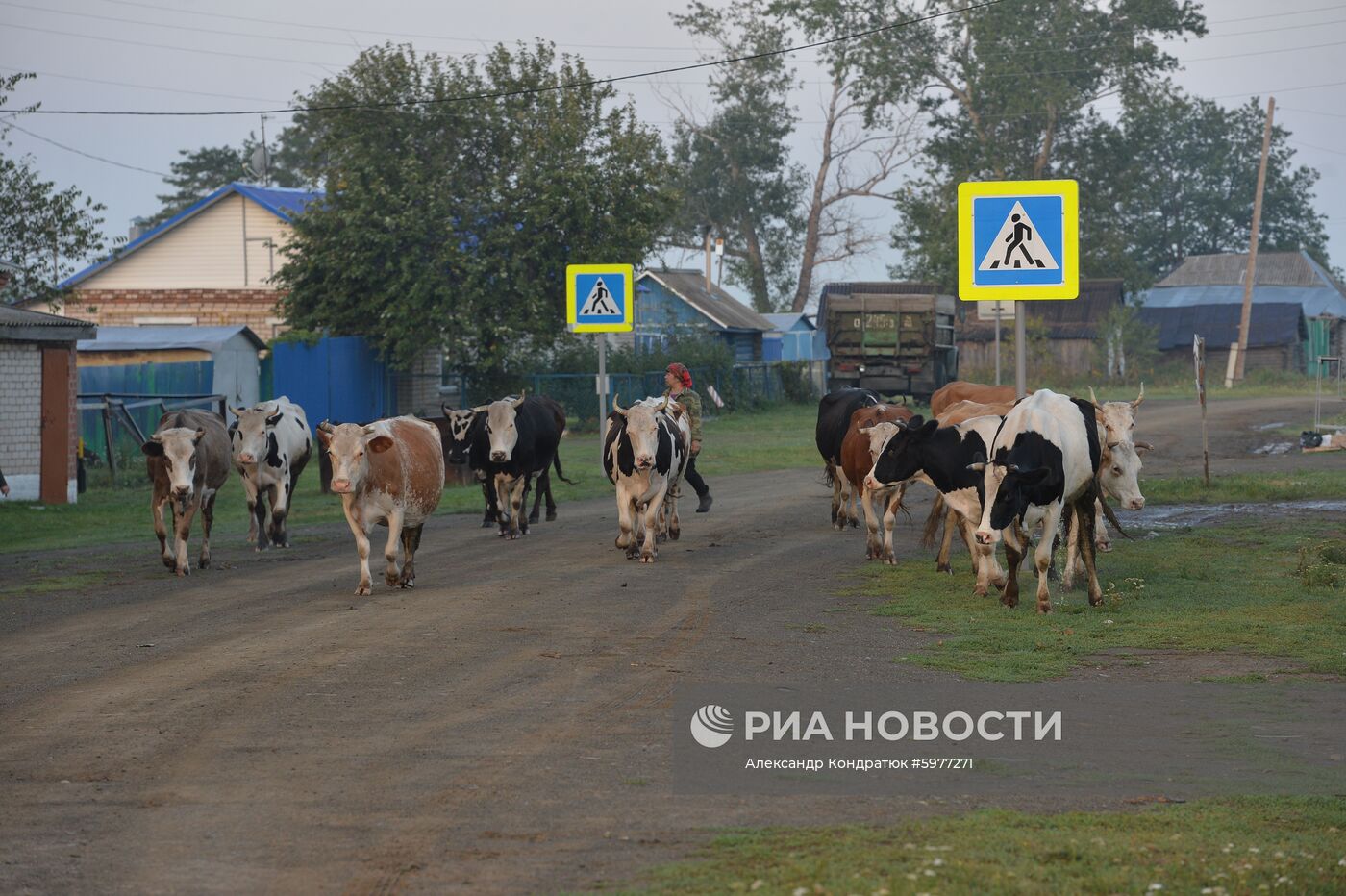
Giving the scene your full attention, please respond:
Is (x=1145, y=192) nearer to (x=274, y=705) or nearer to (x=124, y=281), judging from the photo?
(x=124, y=281)

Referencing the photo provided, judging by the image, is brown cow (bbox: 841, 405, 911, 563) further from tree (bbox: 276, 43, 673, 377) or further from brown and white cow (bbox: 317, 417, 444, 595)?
tree (bbox: 276, 43, 673, 377)

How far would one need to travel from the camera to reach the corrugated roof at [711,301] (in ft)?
211

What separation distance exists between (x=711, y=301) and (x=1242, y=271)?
33086 millimetres

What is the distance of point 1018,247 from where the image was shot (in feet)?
45.6

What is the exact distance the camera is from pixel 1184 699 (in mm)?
9297

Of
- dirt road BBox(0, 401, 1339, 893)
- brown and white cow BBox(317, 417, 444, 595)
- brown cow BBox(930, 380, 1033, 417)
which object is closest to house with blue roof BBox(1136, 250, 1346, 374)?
brown cow BBox(930, 380, 1033, 417)

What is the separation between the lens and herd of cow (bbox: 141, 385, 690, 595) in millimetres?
14445

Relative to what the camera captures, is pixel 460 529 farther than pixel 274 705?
Yes

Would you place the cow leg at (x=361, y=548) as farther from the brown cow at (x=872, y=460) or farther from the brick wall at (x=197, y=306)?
the brick wall at (x=197, y=306)

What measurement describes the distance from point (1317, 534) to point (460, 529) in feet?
32.0

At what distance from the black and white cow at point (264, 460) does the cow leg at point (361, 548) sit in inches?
138

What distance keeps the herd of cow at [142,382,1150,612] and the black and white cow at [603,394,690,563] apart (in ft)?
0.06

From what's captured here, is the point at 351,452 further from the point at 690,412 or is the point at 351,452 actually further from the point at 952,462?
the point at 690,412

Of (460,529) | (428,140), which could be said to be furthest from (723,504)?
(428,140)
